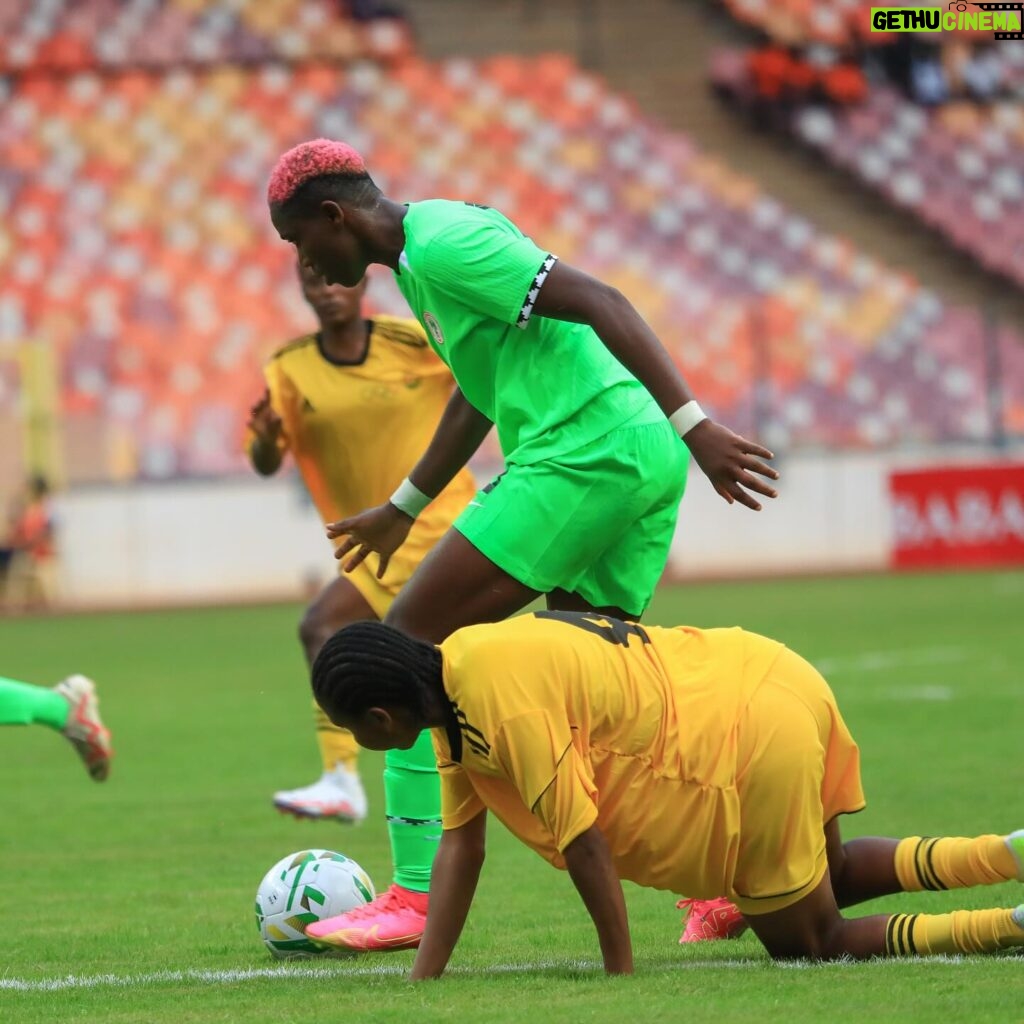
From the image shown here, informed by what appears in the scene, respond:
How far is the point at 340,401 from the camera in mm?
7301

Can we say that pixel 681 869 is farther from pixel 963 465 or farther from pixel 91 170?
pixel 91 170

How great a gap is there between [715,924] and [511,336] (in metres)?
1.67

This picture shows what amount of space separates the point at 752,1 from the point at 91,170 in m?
9.95

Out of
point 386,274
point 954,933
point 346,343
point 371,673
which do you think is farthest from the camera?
point 386,274

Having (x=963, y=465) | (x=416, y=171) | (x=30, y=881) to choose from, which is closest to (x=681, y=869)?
(x=30, y=881)

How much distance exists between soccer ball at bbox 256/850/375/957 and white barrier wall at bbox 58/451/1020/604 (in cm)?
1722

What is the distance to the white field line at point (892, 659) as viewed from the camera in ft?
43.1

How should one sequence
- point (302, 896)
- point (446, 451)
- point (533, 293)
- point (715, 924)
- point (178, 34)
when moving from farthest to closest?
point (178, 34), point (446, 451), point (302, 896), point (715, 924), point (533, 293)

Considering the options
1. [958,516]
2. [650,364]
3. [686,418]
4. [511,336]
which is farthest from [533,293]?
[958,516]

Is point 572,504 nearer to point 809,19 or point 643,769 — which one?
point 643,769

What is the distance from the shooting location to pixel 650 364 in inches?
185

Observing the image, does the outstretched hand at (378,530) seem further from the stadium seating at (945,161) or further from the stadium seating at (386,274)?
the stadium seating at (945,161)

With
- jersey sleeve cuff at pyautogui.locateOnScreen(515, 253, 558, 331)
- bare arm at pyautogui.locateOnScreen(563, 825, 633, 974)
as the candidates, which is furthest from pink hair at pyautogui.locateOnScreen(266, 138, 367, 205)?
bare arm at pyautogui.locateOnScreen(563, 825, 633, 974)

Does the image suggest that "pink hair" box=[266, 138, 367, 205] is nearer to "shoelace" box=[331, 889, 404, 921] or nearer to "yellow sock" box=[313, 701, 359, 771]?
"shoelace" box=[331, 889, 404, 921]
